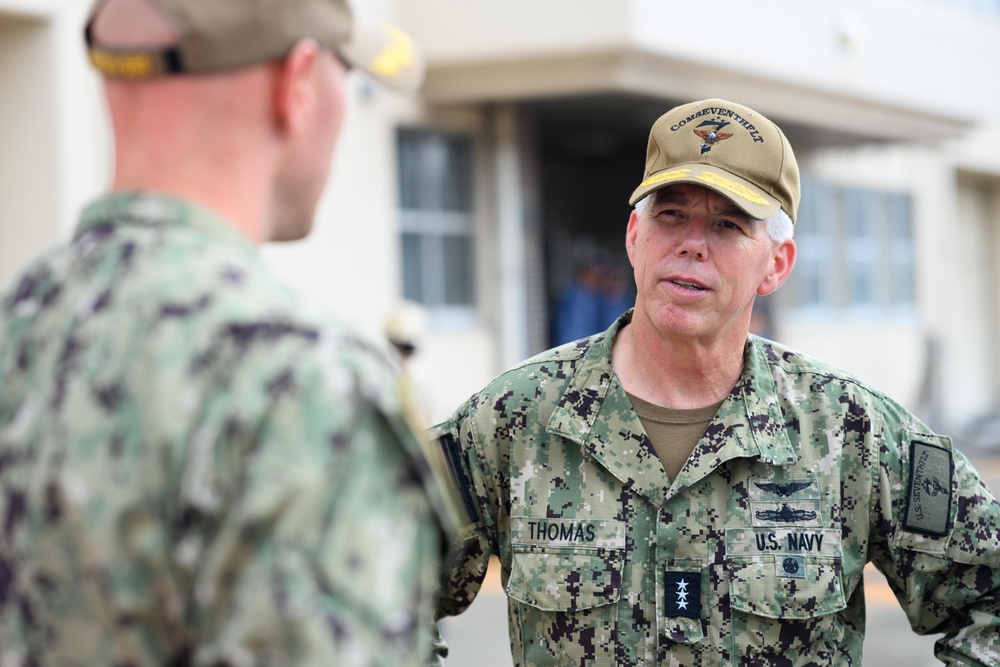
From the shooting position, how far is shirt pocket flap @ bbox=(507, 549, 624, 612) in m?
2.52

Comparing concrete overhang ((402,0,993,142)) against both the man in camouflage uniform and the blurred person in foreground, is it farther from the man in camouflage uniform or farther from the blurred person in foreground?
the blurred person in foreground

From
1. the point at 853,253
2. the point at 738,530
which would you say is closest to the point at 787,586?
the point at 738,530

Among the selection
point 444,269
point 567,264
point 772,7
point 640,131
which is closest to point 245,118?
point 444,269

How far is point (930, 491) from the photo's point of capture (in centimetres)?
253

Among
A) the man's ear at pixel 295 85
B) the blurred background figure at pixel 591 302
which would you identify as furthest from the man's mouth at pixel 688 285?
the blurred background figure at pixel 591 302

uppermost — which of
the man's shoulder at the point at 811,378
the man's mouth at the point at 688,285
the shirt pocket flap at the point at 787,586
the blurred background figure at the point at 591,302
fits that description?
the blurred background figure at the point at 591,302

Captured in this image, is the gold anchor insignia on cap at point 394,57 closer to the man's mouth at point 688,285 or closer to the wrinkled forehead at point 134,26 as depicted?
the wrinkled forehead at point 134,26

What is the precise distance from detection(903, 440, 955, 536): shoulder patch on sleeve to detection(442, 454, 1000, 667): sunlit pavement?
12.1 feet

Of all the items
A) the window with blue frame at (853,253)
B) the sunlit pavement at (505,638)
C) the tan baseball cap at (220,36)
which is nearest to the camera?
the tan baseball cap at (220,36)

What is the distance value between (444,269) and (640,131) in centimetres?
309

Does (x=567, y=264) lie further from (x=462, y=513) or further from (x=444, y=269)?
(x=462, y=513)

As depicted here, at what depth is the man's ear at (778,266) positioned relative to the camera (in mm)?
2797

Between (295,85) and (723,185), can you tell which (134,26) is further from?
(723,185)

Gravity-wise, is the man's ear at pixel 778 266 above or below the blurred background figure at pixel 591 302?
below
